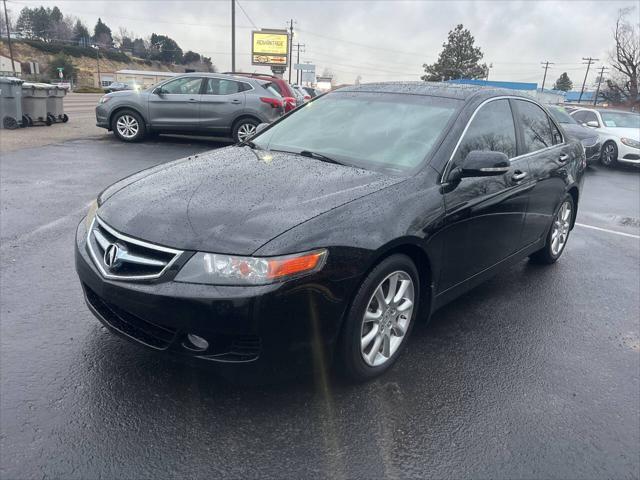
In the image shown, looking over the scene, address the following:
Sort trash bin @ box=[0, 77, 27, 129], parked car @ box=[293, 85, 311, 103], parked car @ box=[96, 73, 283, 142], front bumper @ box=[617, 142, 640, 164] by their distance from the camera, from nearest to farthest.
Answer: parked car @ box=[96, 73, 283, 142] → trash bin @ box=[0, 77, 27, 129] → front bumper @ box=[617, 142, 640, 164] → parked car @ box=[293, 85, 311, 103]

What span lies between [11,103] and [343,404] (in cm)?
1325

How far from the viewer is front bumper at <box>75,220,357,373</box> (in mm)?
2377

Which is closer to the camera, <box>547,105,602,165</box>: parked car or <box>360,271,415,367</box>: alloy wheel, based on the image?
<box>360,271,415,367</box>: alloy wheel

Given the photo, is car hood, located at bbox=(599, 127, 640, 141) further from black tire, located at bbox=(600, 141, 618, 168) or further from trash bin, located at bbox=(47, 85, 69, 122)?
trash bin, located at bbox=(47, 85, 69, 122)

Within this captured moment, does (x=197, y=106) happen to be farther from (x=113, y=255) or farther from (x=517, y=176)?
(x=113, y=255)

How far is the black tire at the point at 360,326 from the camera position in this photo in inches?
106

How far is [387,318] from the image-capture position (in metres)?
3.01

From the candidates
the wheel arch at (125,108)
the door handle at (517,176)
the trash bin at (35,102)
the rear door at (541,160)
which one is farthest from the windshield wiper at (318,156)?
the trash bin at (35,102)

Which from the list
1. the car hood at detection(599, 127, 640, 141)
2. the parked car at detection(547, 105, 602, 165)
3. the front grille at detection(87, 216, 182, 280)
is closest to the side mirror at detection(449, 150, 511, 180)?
the front grille at detection(87, 216, 182, 280)

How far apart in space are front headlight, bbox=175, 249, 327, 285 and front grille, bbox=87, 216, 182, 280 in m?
Answer: 0.11

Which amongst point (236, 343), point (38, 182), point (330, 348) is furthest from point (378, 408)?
point (38, 182)

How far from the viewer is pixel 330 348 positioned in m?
2.66

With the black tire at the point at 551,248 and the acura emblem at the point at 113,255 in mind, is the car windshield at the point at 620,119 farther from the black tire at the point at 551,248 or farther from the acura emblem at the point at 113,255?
the acura emblem at the point at 113,255

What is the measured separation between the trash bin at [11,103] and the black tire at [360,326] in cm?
1268
